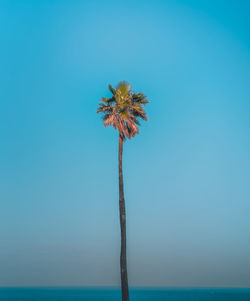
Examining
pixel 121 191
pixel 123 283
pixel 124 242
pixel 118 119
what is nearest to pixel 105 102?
pixel 118 119

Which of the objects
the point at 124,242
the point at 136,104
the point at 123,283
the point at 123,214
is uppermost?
the point at 136,104

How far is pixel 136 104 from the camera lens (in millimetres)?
31047

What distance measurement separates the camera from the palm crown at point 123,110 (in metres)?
30.2

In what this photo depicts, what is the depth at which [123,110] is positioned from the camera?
30.4 m

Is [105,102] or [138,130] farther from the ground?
[105,102]

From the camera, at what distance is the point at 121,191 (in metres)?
27.4

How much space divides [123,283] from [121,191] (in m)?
6.22

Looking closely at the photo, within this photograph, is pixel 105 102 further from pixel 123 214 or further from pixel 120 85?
pixel 123 214

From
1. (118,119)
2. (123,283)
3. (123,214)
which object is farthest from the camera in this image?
(118,119)

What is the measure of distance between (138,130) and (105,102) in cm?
345

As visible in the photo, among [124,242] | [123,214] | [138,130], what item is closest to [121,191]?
[123,214]

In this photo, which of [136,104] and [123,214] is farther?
[136,104]

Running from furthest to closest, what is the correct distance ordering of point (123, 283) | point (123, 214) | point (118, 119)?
point (118, 119) < point (123, 214) < point (123, 283)

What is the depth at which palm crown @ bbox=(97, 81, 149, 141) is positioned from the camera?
1188 inches
